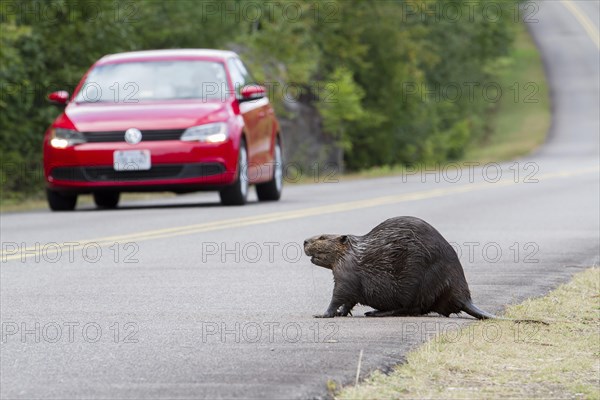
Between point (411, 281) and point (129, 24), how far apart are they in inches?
830

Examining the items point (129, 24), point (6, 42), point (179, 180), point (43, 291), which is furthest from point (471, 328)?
point (129, 24)

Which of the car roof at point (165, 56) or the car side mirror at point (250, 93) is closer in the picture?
the car side mirror at point (250, 93)

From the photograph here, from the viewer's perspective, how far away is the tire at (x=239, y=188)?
19.1 m

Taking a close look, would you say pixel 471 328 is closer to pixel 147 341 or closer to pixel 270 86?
pixel 147 341

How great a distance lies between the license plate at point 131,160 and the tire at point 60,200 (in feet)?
4.44

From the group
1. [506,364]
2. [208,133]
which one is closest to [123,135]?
[208,133]

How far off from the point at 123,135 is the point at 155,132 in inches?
15.2

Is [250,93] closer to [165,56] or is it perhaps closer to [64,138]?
[165,56]

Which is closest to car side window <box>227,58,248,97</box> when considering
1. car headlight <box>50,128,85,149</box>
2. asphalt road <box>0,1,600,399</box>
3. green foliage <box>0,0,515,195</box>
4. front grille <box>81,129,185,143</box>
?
front grille <box>81,129,185,143</box>

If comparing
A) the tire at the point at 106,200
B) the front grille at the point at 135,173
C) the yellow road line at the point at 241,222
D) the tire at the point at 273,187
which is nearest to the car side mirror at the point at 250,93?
the front grille at the point at 135,173

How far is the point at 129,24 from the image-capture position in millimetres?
28703

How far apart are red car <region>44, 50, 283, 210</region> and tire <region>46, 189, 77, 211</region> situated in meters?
0.01

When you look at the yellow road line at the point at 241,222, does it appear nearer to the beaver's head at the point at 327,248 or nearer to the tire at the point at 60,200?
the tire at the point at 60,200

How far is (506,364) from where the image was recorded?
22.4 feet
